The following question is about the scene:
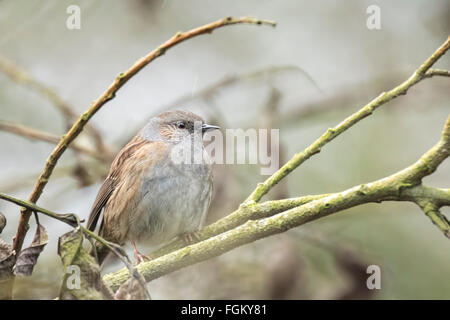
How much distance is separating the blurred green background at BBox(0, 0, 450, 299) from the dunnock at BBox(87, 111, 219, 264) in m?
0.23

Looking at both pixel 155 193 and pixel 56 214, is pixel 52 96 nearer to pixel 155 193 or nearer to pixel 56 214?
pixel 155 193

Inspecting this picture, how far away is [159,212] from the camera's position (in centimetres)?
409

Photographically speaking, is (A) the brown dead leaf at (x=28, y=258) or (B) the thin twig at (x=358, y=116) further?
(B) the thin twig at (x=358, y=116)

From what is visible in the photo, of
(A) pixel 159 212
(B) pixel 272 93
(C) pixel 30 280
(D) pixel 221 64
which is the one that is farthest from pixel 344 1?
(C) pixel 30 280

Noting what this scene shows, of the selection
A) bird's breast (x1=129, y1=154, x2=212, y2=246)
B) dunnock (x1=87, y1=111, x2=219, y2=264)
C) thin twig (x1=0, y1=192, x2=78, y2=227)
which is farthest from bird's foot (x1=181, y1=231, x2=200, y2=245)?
thin twig (x1=0, y1=192, x2=78, y2=227)

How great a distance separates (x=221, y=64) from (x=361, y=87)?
2.70m

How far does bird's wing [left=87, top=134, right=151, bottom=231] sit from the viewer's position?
4.30m

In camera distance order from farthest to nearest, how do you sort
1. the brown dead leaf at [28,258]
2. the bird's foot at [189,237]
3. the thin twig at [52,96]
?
the thin twig at [52,96] < the bird's foot at [189,237] < the brown dead leaf at [28,258]

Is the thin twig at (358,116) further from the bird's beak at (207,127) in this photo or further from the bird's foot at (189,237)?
the bird's beak at (207,127)

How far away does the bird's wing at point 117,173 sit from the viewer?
169 inches

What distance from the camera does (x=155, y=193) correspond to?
4.11 m

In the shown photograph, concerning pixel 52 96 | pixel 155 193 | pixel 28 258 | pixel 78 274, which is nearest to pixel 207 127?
pixel 155 193

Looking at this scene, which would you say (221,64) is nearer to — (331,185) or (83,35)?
(83,35)

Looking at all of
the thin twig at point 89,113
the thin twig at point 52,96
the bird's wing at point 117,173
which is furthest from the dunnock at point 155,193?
the thin twig at point 89,113
